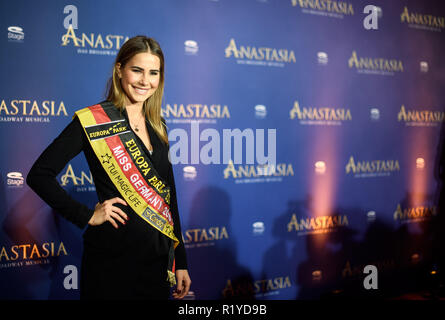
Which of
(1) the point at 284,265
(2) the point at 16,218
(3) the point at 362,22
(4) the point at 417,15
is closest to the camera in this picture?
(2) the point at 16,218

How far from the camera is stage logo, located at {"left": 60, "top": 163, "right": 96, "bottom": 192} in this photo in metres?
2.35

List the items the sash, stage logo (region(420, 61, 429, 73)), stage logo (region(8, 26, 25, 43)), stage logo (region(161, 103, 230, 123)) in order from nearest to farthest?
the sash
stage logo (region(8, 26, 25, 43))
stage logo (region(161, 103, 230, 123))
stage logo (region(420, 61, 429, 73))

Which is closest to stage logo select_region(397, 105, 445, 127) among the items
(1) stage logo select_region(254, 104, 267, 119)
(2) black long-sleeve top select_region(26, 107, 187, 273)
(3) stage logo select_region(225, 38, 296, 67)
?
(3) stage logo select_region(225, 38, 296, 67)

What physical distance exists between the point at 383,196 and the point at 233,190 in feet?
5.12

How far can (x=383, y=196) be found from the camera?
339cm

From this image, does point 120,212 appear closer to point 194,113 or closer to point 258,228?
point 194,113

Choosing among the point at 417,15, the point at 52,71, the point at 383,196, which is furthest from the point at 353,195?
the point at 52,71

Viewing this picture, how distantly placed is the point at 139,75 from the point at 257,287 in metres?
2.06

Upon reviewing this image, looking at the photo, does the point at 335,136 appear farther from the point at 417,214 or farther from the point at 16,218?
the point at 16,218

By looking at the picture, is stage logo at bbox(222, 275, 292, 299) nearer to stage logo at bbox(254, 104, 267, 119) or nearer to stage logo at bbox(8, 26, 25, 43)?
stage logo at bbox(254, 104, 267, 119)

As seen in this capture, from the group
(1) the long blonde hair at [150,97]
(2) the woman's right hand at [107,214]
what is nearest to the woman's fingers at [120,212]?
(2) the woman's right hand at [107,214]

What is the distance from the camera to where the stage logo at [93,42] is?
2.29 metres

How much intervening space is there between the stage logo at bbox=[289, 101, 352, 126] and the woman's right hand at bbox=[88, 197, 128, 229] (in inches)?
73.8

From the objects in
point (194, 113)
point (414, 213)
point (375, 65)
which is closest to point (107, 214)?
point (194, 113)
